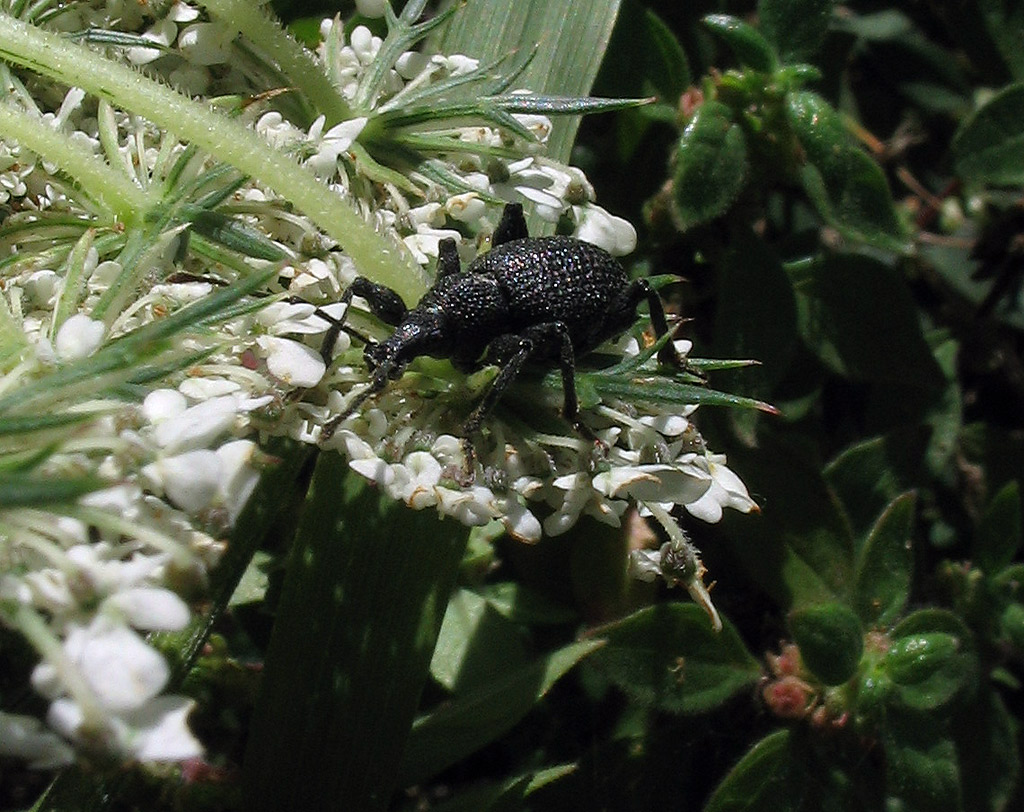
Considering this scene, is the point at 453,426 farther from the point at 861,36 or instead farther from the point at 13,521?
the point at 861,36

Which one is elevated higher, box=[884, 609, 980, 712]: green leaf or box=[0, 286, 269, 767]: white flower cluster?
box=[0, 286, 269, 767]: white flower cluster

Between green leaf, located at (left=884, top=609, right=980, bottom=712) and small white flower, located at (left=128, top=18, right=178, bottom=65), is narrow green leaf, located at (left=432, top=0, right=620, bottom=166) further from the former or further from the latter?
green leaf, located at (left=884, top=609, right=980, bottom=712)

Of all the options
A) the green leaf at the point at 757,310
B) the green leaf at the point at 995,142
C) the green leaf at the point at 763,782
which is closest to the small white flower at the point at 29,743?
the green leaf at the point at 763,782

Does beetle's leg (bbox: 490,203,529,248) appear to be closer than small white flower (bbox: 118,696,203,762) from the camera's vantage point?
No

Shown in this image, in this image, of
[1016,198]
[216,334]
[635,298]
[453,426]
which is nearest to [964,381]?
[1016,198]

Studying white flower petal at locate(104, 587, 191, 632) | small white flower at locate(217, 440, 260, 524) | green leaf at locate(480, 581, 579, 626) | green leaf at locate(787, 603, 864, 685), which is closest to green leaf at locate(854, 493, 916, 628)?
green leaf at locate(787, 603, 864, 685)

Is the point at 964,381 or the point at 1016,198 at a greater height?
the point at 1016,198

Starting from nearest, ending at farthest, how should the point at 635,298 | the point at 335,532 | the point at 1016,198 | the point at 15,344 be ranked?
the point at 15,344, the point at 635,298, the point at 335,532, the point at 1016,198

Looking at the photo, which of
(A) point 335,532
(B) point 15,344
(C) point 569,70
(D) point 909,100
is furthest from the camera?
(D) point 909,100
